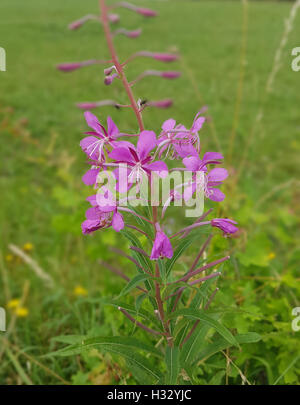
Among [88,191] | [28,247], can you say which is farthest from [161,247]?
[28,247]

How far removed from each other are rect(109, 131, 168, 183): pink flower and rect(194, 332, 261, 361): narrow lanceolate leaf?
0.63 meters

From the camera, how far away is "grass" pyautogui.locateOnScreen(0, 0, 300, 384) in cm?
186

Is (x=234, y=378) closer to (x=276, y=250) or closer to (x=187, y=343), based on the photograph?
(x=187, y=343)

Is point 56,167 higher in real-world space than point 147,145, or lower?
higher

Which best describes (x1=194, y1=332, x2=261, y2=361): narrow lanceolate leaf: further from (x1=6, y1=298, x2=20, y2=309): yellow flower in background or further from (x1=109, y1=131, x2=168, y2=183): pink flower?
(x1=6, y1=298, x2=20, y2=309): yellow flower in background

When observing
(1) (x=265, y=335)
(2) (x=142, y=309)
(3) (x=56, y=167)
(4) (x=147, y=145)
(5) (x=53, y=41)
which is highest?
(5) (x=53, y=41)

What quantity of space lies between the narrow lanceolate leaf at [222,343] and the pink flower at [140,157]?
630 mm

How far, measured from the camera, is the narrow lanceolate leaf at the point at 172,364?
1.25 metres

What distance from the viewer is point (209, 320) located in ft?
3.93

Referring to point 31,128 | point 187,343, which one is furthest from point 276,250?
point 31,128

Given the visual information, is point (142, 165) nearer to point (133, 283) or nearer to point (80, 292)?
point (133, 283)

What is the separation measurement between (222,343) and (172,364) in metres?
0.20

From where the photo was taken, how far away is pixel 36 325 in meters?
2.38

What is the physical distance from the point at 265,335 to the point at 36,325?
4.17 feet
